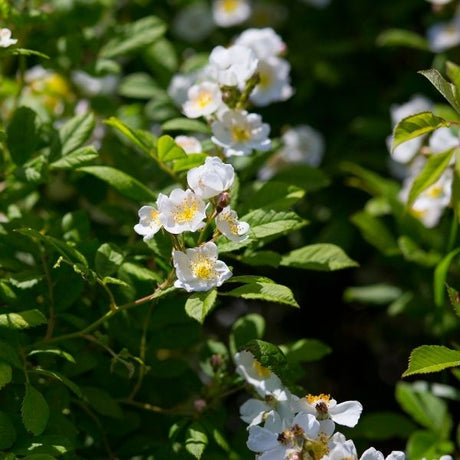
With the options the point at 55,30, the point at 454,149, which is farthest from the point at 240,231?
the point at 55,30

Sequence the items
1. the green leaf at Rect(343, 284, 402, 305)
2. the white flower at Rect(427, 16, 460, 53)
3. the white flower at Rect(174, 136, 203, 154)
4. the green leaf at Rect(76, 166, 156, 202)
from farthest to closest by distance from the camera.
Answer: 1. the white flower at Rect(427, 16, 460, 53)
2. the green leaf at Rect(343, 284, 402, 305)
3. the white flower at Rect(174, 136, 203, 154)
4. the green leaf at Rect(76, 166, 156, 202)

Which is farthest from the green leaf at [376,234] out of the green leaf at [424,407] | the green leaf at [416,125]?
the green leaf at [416,125]

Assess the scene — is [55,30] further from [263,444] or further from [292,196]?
[263,444]

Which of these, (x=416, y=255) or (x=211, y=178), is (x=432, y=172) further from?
(x=211, y=178)

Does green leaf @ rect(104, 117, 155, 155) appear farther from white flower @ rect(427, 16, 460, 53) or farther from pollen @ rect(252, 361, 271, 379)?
white flower @ rect(427, 16, 460, 53)

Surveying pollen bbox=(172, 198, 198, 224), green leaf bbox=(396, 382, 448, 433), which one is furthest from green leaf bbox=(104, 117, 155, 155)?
green leaf bbox=(396, 382, 448, 433)

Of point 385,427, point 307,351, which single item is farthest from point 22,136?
point 385,427
